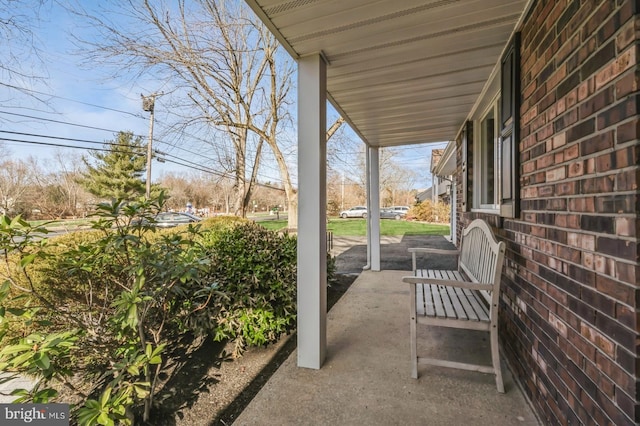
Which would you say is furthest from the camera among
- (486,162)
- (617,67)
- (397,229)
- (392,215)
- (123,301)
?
(392,215)

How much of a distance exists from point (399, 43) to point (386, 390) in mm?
2398

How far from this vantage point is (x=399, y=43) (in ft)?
6.83

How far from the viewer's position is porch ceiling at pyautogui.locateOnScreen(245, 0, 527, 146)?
172 cm

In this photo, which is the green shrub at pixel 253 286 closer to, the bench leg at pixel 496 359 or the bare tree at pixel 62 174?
the bench leg at pixel 496 359

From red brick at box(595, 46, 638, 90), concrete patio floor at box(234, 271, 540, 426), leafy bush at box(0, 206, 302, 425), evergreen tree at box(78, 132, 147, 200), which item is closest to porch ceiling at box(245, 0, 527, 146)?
red brick at box(595, 46, 638, 90)

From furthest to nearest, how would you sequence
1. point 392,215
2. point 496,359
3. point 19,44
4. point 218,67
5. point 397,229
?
point 392,215 < point 397,229 < point 218,67 < point 19,44 < point 496,359

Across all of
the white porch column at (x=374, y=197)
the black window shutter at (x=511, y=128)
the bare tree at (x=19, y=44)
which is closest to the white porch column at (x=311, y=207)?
the black window shutter at (x=511, y=128)

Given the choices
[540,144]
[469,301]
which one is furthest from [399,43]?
[469,301]

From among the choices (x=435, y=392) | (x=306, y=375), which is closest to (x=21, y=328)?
(x=306, y=375)

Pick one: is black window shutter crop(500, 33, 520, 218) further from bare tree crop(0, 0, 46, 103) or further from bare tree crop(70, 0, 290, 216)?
bare tree crop(70, 0, 290, 216)

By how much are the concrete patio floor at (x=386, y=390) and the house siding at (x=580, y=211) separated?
0.26 meters

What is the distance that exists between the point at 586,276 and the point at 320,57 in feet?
6.63

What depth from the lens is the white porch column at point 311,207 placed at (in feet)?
6.99

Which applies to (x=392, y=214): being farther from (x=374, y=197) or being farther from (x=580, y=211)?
(x=580, y=211)
